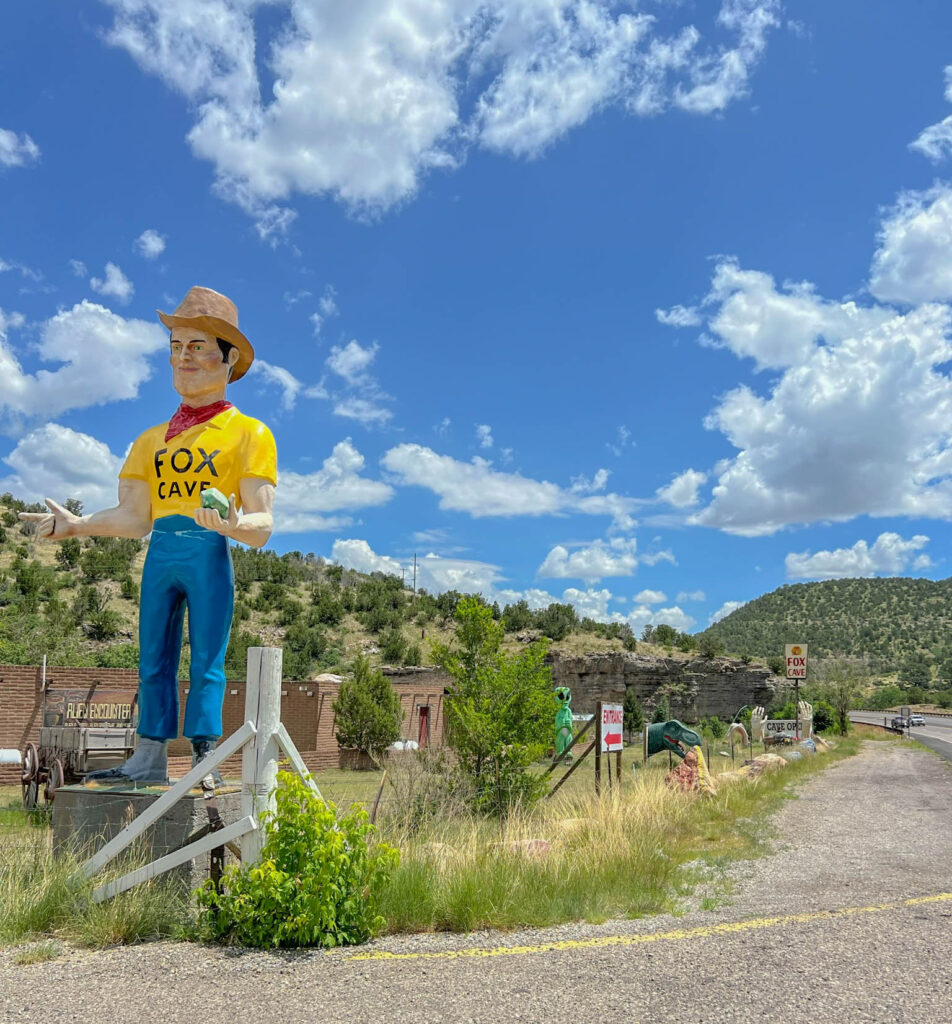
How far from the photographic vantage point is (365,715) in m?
21.0

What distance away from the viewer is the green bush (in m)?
4.75

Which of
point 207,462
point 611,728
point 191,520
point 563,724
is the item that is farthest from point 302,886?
point 563,724

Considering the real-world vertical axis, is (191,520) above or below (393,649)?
above

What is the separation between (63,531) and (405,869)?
12.6 feet

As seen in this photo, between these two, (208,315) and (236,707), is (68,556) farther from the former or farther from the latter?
(208,315)

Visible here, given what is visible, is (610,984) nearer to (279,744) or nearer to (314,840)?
(314,840)

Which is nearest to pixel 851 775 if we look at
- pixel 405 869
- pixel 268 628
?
pixel 405 869

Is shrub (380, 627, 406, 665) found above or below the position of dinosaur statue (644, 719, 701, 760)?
above

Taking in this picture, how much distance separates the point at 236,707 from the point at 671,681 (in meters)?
27.7

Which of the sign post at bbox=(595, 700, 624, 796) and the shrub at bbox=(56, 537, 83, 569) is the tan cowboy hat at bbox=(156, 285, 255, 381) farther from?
the shrub at bbox=(56, 537, 83, 569)

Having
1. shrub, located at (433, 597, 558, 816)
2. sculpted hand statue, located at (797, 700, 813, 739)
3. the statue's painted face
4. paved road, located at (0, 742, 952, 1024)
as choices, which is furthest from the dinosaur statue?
sculpted hand statue, located at (797, 700, 813, 739)

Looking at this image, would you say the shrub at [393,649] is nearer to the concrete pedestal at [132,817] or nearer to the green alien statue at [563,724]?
the green alien statue at [563,724]

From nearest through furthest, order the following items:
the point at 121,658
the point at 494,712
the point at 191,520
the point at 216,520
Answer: the point at 216,520 < the point at 191,520 < the point at 494,712 < the point at 121,658

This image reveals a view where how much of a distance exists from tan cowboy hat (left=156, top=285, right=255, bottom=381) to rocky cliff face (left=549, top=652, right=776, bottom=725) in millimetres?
34817
